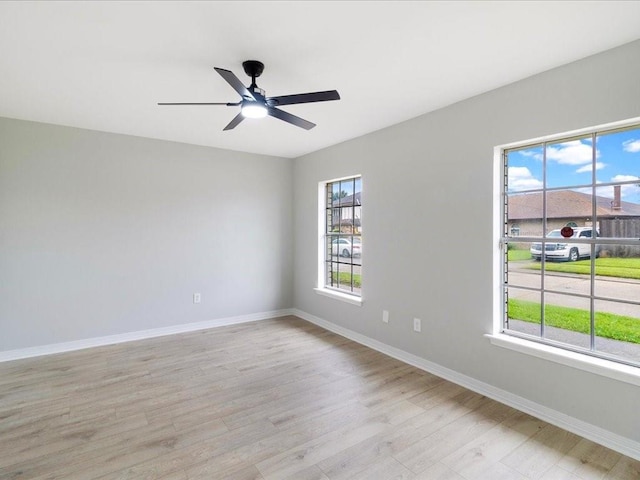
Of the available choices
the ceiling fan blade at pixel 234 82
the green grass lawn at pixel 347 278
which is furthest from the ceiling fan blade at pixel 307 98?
the green grass lawn at pixel 347 278

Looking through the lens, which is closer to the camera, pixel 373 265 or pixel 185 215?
pixel 373 265

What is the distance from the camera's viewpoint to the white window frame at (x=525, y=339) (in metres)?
2.06

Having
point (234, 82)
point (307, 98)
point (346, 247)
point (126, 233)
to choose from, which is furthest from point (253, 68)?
point (126, 233)

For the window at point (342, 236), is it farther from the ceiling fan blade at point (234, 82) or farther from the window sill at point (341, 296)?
the ceiling fan blade at point (234, 82)

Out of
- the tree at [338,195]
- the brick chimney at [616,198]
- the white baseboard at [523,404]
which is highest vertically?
the tree at [338,195]

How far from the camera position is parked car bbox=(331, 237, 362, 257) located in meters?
4.33

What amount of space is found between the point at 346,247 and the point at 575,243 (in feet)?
8.65

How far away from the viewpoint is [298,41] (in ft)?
6.67

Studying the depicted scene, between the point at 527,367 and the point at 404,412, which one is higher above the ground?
the point at 527,367

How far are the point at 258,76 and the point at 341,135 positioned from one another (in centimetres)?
176

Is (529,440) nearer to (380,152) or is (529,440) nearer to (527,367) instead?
(527,367)

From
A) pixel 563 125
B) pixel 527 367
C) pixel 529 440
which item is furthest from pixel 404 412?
pixel 563 125

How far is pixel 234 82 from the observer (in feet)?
6.59

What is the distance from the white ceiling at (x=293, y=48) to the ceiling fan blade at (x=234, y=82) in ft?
0.82
